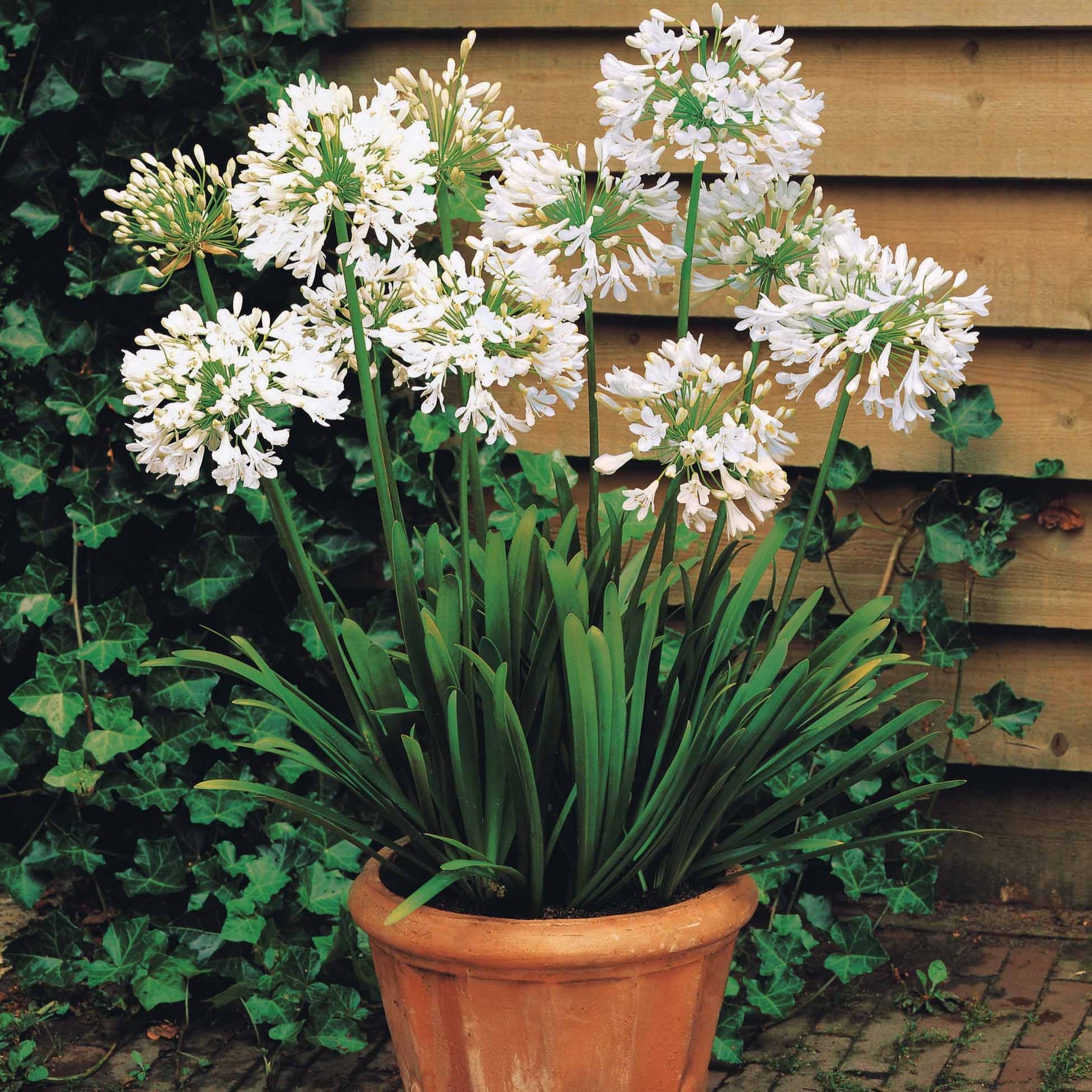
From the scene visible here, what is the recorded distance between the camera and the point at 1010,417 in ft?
7.75

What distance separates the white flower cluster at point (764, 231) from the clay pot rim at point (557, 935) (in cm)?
75

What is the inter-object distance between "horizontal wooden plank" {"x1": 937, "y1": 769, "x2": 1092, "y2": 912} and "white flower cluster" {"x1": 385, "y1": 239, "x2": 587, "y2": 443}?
1447mm

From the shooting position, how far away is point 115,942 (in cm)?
230

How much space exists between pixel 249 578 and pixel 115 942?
68 centimetres

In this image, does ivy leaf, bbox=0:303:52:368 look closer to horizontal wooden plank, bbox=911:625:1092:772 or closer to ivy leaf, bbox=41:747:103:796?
ivy leaf, bbox=41:747:103:796

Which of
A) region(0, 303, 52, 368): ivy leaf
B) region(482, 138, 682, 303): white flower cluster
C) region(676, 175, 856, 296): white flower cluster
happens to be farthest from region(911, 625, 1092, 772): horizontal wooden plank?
region(0, 303, 52, 368): ivy leaf

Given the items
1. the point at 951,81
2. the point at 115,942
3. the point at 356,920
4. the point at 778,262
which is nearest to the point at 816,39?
the point at 951,81

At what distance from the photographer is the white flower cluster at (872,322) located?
4.69 feet

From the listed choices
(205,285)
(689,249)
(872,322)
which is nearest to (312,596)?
(205,285)

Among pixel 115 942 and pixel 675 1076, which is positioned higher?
pixel 675 1076

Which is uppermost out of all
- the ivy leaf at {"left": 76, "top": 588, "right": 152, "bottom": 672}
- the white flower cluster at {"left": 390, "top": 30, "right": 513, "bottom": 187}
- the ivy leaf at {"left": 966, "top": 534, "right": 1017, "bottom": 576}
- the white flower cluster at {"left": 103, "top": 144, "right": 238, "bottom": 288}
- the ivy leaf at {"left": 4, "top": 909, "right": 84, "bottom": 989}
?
the white flower cluster at {"left": 390, "top": 30, "right": 513, "bottom": 187}

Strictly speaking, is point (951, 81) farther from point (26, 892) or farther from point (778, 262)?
point (26, 892)

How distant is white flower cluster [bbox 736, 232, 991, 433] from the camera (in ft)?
4.69

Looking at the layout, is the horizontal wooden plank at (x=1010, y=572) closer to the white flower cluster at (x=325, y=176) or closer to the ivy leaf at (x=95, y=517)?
the ivy leaf at (x=95, y=517)
